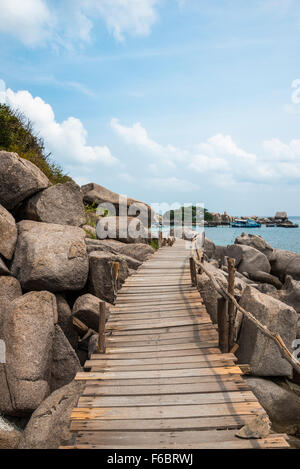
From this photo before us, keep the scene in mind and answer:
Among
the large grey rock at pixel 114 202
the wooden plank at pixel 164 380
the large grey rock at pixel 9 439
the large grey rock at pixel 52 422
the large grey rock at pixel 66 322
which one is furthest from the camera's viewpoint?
the large grey rock at pixel 114 202

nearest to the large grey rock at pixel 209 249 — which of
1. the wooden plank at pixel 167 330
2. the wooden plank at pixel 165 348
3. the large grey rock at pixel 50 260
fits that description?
the large grey rock at pixel 50 260

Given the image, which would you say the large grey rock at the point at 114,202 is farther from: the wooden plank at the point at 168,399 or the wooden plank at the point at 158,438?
the wooden plank at the point at 158,438

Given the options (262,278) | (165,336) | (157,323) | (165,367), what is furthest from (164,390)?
(262,278)

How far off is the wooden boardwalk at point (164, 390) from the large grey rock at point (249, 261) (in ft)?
53.2

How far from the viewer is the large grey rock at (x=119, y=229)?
62.5ft

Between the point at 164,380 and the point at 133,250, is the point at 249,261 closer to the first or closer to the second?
the point at 133,250

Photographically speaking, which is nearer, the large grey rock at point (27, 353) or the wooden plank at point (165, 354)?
the wooden plank at point (165, 354)

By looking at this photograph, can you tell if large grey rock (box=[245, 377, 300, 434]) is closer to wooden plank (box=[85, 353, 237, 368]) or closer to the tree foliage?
wooden plank (box=[85, 353, 237, 368])

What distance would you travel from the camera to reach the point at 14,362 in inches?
339

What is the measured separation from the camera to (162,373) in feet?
19.5

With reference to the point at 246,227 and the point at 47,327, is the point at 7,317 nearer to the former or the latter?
the point at 47,327

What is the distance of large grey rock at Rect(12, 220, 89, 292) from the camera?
34.3 feet

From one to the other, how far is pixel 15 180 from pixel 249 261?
1717 centimetres

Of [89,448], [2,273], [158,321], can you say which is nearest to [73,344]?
[2,273]
